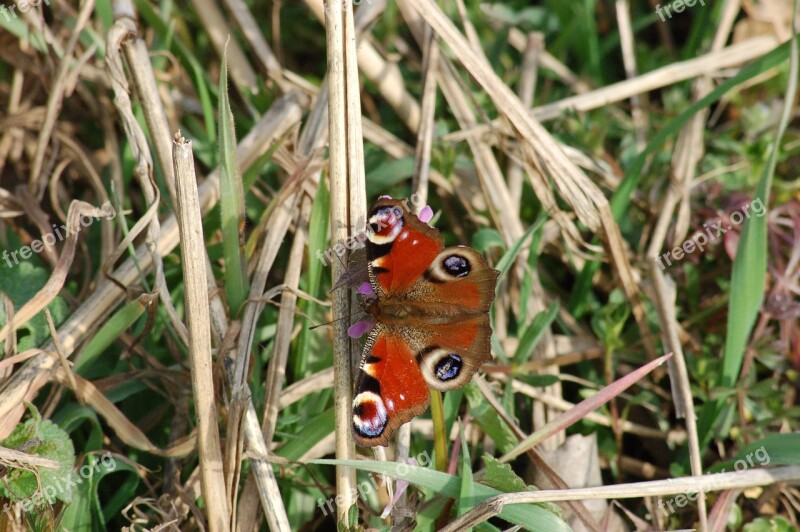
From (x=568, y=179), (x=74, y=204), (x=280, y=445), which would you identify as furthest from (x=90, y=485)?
(x=568, y=179)

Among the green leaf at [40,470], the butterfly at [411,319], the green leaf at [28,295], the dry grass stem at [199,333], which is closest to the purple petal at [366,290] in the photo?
the butterfly at [411,319]

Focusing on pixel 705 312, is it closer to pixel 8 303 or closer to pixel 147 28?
pixel 8 303

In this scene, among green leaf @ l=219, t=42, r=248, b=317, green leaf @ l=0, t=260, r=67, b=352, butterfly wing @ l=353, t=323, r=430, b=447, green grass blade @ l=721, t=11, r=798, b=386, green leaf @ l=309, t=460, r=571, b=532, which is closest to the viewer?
butterfly wing @ l=353, t=323, r=430, b=447

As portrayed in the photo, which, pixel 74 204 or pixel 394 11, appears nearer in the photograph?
pixel 74 204

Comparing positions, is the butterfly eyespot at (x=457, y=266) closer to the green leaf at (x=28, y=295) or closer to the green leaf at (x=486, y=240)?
the green leaf at (x=486, y=240)

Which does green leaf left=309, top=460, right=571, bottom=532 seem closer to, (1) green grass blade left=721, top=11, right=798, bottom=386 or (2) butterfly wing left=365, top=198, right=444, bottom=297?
(2) butterfly wing left=365, top=198, right=444, bottom=297

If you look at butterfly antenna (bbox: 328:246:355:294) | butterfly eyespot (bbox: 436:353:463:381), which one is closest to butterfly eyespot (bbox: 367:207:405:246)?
butterfly antenna (bbox: 328:246:355:294)

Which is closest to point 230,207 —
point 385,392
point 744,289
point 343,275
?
point 343,275
